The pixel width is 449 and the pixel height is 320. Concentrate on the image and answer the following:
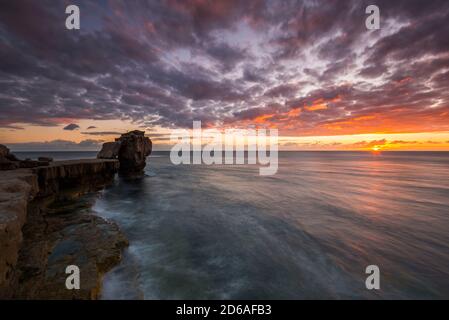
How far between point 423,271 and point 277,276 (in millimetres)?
6467

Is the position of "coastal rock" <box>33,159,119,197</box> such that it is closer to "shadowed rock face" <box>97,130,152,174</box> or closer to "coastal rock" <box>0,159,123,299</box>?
"coastal rock" <box>0,159,123,299</box>

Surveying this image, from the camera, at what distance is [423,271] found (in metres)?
8.70

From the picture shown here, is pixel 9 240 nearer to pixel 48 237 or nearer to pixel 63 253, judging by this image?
pixel 63 253

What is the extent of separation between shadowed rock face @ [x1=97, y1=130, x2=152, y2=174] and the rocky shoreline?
14.8 m

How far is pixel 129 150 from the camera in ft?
118

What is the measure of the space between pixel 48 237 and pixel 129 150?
28539mm

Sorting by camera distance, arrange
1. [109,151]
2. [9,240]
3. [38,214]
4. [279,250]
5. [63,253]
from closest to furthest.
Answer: [9,240]
[63,253]
[279,250]
[38,214]
[109,151]

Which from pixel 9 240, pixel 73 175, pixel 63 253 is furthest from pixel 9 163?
pixel 9 240

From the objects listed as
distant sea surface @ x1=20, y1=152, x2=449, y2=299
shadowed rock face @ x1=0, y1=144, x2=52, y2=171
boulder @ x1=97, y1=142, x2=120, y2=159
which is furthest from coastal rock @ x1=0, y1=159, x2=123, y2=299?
boulder @ x1=97, y1=142, x2=120, y2=159

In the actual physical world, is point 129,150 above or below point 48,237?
above

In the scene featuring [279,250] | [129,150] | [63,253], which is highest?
[129,150]

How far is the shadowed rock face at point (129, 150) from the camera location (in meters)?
33.4

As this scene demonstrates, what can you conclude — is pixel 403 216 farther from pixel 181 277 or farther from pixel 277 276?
pixel 181 277

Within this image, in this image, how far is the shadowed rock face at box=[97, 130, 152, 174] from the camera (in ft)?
110
